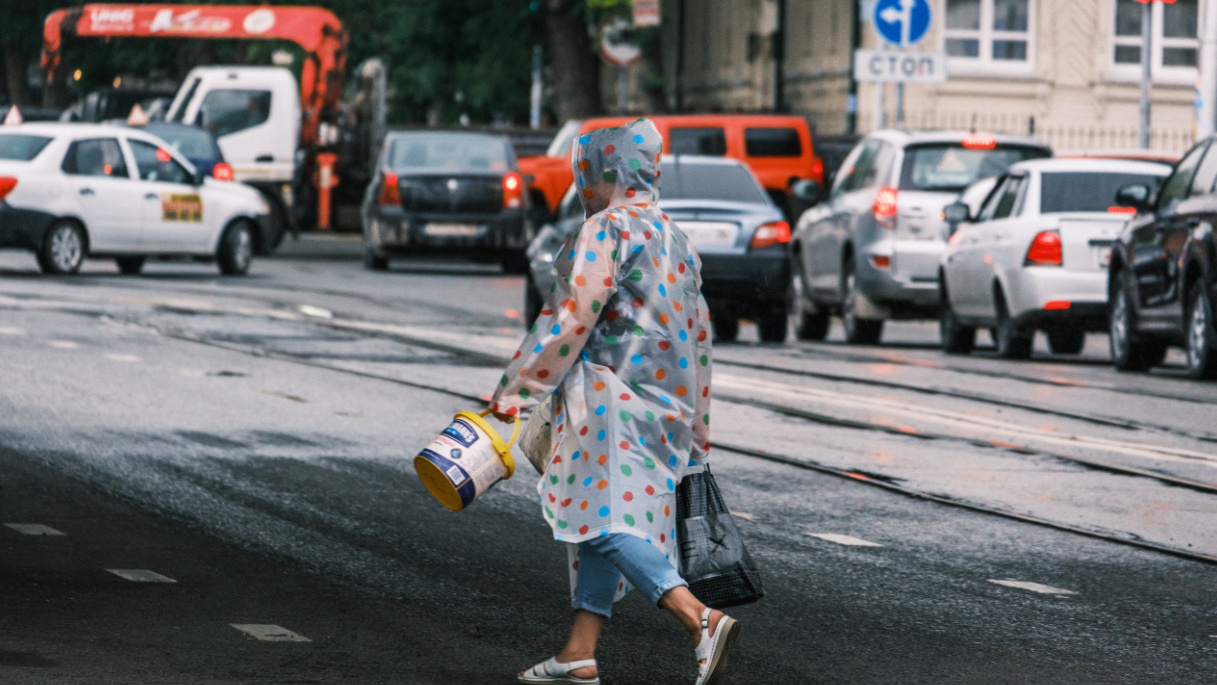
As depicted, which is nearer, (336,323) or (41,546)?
(41,546)

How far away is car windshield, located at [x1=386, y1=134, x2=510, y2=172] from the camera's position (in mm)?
28375

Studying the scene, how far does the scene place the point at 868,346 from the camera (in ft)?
62.4

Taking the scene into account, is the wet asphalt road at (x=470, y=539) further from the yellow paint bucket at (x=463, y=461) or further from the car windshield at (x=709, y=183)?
the car windshield at (x=709, y=183)

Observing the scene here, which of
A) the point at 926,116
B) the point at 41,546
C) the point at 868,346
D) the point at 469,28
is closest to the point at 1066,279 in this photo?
the point at 868,346

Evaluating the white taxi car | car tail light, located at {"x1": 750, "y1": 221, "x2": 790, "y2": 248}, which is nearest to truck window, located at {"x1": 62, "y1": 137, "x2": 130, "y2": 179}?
the white taxi car

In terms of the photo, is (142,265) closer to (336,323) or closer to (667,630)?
(336,323)

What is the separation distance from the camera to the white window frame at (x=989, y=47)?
37062 mm

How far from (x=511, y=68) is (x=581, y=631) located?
41675mm

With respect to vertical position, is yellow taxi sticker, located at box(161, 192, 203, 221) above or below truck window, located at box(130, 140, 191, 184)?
below

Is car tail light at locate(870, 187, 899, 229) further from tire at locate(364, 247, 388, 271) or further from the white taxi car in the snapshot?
tire at locate(364, 247, 388, 271)

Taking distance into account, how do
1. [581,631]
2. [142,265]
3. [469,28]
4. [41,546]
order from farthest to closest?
[469,28]
[142,265]
[41,546]
[581,631]

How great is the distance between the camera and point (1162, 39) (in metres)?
37.4

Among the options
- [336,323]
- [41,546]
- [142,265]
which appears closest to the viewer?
[41,546]

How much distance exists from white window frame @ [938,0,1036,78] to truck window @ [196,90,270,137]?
1021 centimetres
